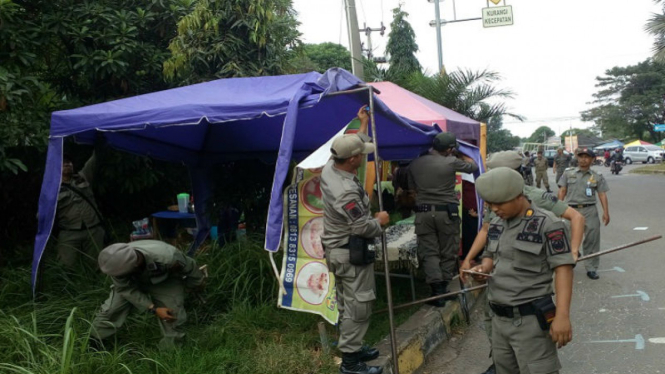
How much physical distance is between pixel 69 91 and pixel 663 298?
7697mm

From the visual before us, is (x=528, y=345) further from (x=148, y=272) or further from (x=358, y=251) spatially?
(x=148, y=272)

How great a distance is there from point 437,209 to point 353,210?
1.91 metres

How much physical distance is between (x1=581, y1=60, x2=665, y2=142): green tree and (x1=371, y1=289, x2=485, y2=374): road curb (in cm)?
4987

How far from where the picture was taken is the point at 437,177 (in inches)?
210

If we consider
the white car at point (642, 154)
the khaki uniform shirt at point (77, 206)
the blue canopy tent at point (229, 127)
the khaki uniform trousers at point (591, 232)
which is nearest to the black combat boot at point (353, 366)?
the blue canopy tent at point (229, 127)

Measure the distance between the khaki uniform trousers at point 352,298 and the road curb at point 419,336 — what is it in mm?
333

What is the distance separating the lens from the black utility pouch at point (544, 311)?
2.65 m

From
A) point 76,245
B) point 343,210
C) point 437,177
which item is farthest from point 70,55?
point 343,210

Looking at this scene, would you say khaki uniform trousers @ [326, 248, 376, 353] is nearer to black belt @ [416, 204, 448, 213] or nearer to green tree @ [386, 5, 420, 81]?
black belt @ [416, 204, 448, 213]

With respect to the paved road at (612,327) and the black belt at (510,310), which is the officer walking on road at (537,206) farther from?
the paved road at (612,327)

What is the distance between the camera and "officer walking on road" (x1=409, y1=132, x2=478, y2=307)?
5.33 meters

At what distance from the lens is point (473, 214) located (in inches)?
279

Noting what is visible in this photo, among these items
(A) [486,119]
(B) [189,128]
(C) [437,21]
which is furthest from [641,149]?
(B) [189,128]

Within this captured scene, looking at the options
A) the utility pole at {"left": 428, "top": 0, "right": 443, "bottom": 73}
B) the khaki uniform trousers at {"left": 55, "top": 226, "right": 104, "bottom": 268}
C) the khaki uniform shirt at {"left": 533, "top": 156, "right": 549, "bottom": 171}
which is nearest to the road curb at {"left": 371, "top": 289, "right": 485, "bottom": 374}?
the khaki uniform trousers at {"left": 55, "top": 226, "right": 104, "bottom": 268}
